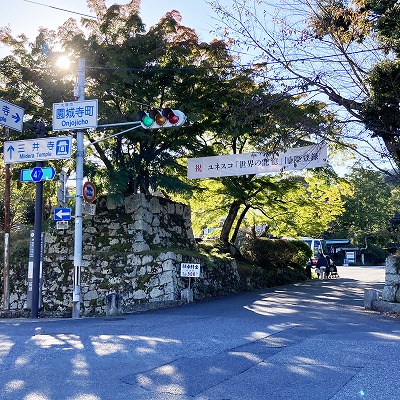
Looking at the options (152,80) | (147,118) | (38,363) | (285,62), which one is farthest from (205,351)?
(152,80)

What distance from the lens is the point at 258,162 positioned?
17172 mm

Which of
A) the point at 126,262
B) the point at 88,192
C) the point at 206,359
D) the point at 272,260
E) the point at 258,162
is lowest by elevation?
the point at 206,359

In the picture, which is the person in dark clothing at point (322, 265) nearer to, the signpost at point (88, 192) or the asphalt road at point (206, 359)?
the asphalt road at point (206, 359)

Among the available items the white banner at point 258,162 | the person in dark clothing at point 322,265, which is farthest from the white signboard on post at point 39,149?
the person in dark clothing at point 322,265

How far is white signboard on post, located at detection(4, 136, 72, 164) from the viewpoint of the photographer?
→ 14508 mm

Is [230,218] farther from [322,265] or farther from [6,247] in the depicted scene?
[6,247]

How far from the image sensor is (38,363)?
710 centimetres

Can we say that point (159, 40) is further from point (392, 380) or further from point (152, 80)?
point (392, 380)

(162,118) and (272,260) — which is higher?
(162,118)

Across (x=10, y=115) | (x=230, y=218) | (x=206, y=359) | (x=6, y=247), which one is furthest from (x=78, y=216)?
(x=230, y=218)

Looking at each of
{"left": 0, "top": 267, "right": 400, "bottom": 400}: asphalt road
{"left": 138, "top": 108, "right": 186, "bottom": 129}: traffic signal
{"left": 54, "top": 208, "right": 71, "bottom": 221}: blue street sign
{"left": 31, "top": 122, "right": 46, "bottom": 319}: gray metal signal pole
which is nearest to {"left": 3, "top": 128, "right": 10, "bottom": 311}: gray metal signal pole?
{"left": 31, "top": 122, "right": 46, "bottom": 319}: gray metal signal pole

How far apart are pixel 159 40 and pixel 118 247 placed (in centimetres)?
786

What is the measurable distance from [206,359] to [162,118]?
7.39 m

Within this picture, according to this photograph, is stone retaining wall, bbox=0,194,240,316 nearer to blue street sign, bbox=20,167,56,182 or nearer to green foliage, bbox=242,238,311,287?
blue street sign, bbox=20,167,56,182
